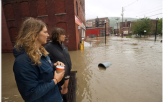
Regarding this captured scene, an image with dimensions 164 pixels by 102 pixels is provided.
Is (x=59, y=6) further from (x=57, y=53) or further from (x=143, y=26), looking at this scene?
(x=143, y=26)

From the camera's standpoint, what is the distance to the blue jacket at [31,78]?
103cm

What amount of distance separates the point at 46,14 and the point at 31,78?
11.7m

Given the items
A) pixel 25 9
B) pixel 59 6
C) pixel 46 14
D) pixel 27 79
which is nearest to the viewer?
pixel 27 79

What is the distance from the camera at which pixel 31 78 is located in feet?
3.52

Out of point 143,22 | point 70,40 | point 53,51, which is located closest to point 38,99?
point 53,51

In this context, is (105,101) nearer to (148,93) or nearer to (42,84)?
(148,93)

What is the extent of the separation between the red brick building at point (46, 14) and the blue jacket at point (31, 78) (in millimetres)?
9915

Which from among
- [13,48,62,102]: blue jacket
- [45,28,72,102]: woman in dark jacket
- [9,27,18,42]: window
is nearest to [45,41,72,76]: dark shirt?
[45,28,72,102]: woman in dark jacket

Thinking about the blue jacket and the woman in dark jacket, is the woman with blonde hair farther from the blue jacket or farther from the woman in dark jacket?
the woman in dark jacket

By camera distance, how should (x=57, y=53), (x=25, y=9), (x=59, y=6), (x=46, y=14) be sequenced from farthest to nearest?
(x=25, y=9), (x=46, y=14), (x=59, y=6), (x=57, y=53)

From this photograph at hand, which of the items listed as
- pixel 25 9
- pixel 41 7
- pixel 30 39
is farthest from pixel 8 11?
pixel 30 39

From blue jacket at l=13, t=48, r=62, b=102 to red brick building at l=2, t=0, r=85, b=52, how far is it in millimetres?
9915

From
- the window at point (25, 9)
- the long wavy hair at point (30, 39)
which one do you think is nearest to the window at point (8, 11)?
the window at point (25, 9)

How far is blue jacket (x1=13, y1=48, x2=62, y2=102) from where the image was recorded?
1.03 metres
